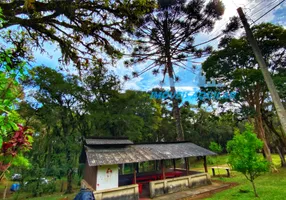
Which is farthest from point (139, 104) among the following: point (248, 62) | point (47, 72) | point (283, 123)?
point (283, 123)

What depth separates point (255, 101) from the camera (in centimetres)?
1283

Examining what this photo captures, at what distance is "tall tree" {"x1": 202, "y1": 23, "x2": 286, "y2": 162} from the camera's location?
11.2 meters

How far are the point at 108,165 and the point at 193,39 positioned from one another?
39.9ft

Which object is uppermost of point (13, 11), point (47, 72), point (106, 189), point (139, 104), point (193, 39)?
point (193, 39)

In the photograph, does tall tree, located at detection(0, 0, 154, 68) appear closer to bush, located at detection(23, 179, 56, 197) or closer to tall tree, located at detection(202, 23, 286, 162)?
tall tree, located at detection(202, 23, 286, 162)

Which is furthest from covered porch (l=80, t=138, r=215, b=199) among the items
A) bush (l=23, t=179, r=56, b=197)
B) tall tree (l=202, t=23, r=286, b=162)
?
bush (l=23, t=179, r=56, b=197)

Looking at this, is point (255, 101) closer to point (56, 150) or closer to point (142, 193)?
point (142, 193)

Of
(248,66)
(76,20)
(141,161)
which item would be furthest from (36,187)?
→ (248,66)

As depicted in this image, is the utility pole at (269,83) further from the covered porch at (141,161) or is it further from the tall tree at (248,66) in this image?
the tall tree at (248,66)

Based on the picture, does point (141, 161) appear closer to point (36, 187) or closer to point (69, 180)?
point (69, 180)

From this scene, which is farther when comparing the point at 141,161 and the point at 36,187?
the point at 36,187

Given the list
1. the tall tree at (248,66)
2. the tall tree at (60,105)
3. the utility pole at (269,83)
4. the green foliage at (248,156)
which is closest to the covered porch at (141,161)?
the green foliage at (248,156)

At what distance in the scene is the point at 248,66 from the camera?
1230 cm

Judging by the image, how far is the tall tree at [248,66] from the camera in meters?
11.2
